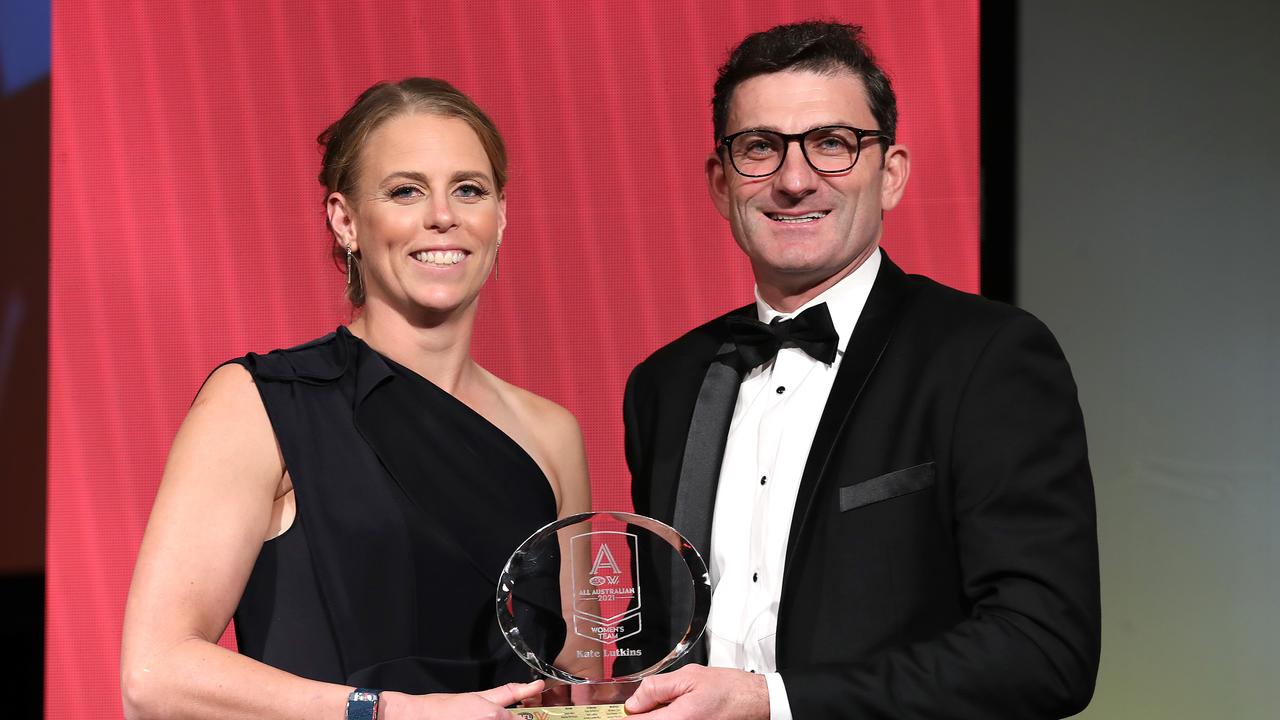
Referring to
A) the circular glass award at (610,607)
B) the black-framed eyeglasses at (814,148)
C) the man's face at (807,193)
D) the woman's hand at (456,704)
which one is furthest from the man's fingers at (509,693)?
the black-framed eyeglasses at (814,148)

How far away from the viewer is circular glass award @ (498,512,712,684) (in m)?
2.06

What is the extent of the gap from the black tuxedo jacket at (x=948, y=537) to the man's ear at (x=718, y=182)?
533 millimetres

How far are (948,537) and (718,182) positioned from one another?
3.01 feet

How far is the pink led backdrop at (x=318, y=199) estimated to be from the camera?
11.0 ft

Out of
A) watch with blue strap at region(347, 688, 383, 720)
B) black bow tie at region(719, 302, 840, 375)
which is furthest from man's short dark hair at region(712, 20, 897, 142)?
watch with blue strap at region(347, 688, 383, 720)

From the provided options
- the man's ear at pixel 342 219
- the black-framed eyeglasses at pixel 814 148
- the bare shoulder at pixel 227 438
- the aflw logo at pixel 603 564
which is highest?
the black-framed eyeglasses at pixel 814 148

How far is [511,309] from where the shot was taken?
11.3ft

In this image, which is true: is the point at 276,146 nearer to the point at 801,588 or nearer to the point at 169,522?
the point at 169,522

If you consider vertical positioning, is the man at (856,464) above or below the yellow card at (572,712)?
above

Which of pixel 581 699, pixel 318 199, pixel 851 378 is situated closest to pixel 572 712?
pixel 581 699

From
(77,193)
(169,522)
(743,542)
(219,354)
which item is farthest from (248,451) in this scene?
(77,193)

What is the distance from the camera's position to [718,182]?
2.57 meters

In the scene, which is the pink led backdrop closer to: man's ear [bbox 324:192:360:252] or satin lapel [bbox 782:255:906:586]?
man's ear [bbox 324:192:360:252]

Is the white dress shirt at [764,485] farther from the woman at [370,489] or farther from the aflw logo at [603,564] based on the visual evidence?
the woman at [370,489]
